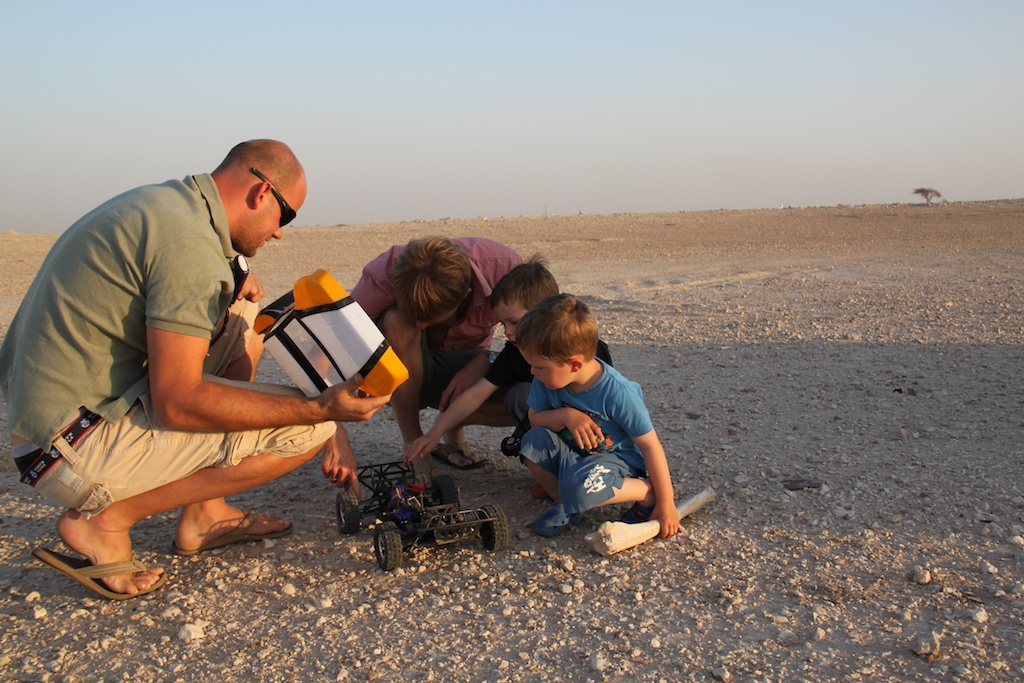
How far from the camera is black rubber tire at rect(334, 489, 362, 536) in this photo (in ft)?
12.6

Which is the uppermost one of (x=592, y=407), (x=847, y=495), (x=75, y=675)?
(x=592, y=407)

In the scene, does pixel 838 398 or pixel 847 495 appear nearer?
pixel 847 495

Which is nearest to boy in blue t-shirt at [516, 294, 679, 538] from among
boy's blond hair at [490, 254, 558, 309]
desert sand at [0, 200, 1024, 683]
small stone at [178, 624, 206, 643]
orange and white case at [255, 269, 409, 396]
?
desert sand at [0, 200, 1024, 683]

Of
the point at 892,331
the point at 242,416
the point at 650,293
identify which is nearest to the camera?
the point at 242,416

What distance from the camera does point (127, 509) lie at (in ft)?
11.3

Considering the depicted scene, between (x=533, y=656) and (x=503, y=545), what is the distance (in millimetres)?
763

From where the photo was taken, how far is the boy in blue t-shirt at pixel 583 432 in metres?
3.61

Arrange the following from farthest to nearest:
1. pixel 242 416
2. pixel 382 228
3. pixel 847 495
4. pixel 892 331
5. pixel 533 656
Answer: pixel 382 228
pixel 892 331
pixel 847 495
pixel 242 416
pixel 533 656

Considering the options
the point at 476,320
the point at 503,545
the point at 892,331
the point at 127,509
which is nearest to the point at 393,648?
the point at 503,545

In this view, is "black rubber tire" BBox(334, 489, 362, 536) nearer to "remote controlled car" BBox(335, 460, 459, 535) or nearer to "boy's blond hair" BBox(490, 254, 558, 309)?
"remote controlled car" BBox(335, 460, 459, 535)

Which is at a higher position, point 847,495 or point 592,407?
point 592,407

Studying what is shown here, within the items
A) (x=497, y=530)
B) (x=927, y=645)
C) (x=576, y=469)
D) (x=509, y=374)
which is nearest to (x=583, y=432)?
(x=576, y=469)

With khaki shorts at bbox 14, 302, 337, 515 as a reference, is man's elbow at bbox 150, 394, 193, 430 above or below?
above

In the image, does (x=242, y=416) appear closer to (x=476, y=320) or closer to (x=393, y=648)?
(x=393, y=648)
